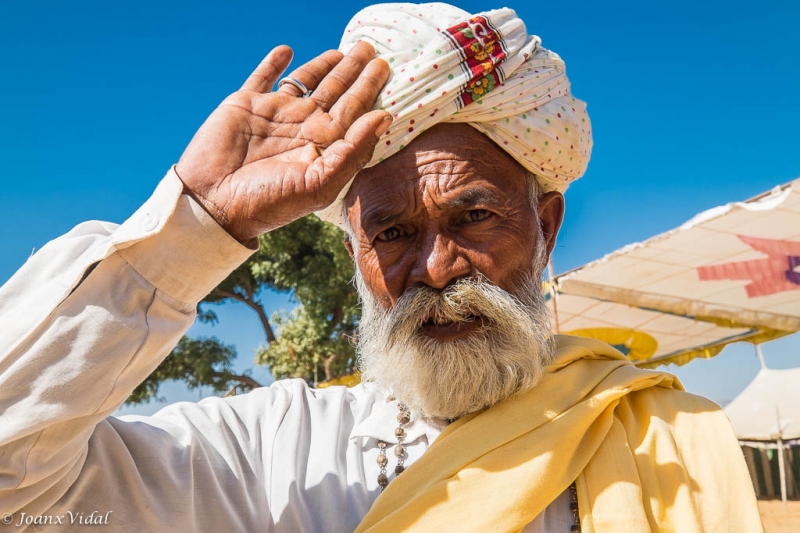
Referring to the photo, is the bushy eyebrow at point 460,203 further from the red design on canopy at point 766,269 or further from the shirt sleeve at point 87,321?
the red design on canopy at point 766,269

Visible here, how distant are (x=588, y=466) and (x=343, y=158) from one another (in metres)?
1.07

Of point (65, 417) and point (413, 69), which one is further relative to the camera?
point (413, 69)

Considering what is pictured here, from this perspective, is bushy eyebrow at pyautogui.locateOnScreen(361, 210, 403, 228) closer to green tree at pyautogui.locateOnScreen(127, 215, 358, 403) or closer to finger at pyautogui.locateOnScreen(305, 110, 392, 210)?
finger at pyautogui.locateOnScreen(305, 110, 392, 210)

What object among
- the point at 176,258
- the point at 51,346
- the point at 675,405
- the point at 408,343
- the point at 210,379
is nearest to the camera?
the point at 51,346

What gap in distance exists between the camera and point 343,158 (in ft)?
4.58

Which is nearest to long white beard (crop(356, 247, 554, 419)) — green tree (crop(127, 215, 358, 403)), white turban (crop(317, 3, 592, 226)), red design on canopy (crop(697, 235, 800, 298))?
white turban (crop(317, 3, 592, 226))

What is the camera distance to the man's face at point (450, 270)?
199 centimetres

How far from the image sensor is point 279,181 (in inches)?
53.5

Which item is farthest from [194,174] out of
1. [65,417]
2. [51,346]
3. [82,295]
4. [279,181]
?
[65,417]

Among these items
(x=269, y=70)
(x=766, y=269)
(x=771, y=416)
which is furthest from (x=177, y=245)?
(x=771, y=416)

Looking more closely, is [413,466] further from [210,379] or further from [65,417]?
[210,379]

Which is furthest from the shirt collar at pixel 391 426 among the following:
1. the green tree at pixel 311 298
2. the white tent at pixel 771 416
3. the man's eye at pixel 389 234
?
the white tent at pixel 771 416

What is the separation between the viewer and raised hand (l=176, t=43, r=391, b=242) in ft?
4.44

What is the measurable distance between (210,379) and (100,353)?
1522 centimetres
